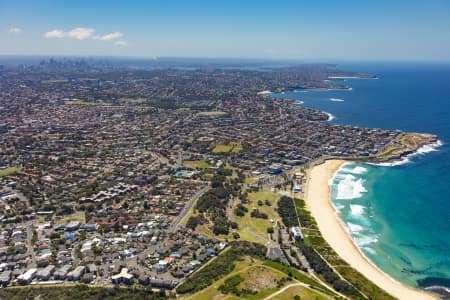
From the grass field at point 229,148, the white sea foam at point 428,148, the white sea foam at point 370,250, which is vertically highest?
the white sea foam at point 428,148

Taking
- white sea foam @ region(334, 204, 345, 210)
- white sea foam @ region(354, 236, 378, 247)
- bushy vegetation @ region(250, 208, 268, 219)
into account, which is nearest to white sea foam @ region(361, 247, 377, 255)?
white sea foam @ region(354, 236, 378, 247)

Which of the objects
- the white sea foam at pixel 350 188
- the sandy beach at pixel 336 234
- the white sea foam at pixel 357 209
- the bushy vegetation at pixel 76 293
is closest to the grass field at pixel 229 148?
the sandy beach at pixel 336 234

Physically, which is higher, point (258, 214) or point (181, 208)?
point (258, 214)

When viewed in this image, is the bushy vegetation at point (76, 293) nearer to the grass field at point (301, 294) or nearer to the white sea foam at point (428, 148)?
the grass field at point (301, 294)

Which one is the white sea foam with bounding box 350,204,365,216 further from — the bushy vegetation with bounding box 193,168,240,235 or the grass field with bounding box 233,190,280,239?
the bushy vegetation with bounding box 193,168,240,235

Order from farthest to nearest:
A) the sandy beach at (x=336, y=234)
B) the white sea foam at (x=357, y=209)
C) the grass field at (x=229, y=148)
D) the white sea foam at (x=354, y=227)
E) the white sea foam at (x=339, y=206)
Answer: the grass field at (x=229, y=148) → the white sea foam at (x=339, y=206) → the white sea foam at (x=357, y=209) → the white sea foam at (x=354, y=227) → the sandy beach at (x=336, y=234)

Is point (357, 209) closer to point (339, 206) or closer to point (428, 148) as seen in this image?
point (339, 206)

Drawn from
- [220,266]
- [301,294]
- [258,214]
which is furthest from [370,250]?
[220,266]
